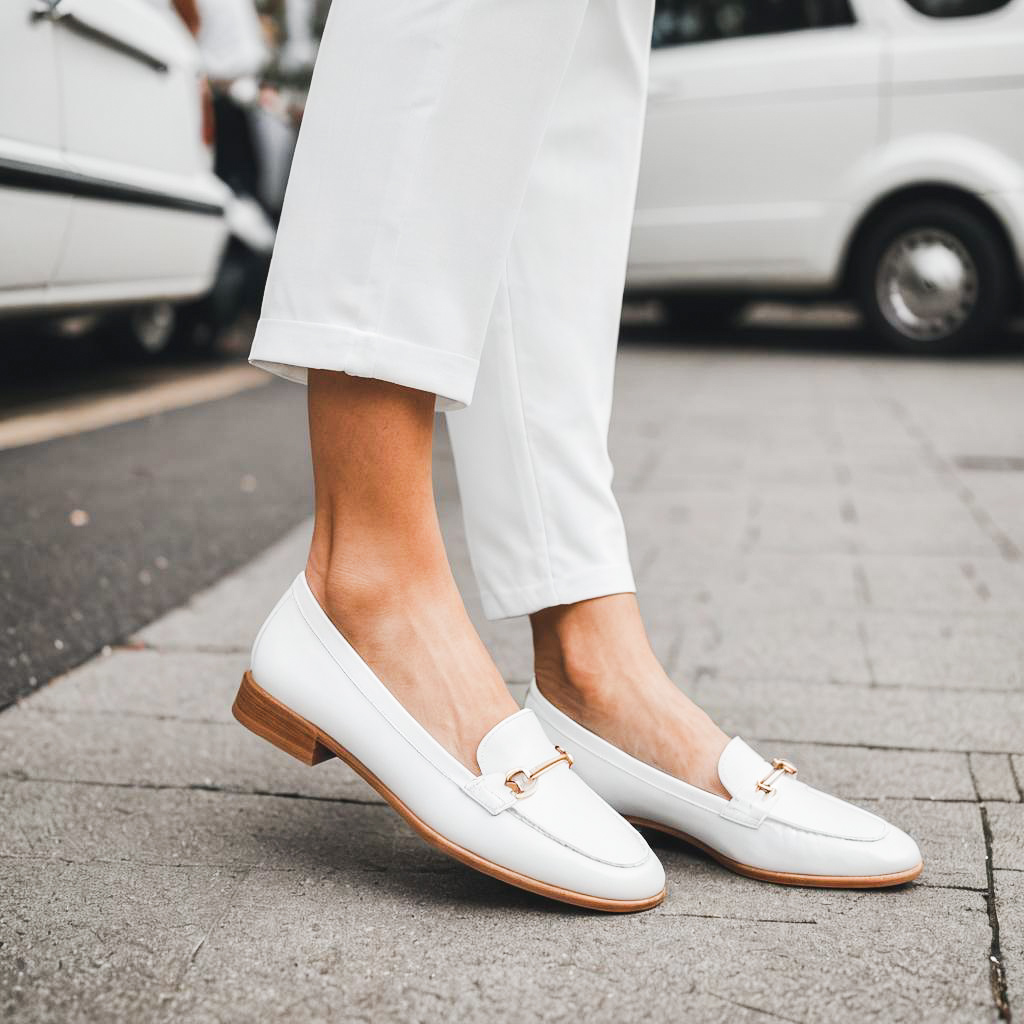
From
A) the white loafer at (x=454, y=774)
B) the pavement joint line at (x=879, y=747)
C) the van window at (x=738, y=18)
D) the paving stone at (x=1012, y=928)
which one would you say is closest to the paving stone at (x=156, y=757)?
the white loafer at (x=454, y=774)

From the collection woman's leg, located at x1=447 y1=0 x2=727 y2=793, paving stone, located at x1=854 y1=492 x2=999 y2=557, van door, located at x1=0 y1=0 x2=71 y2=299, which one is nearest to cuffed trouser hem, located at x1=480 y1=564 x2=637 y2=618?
woman's leg, located at x1=447 y1=0 x2=727 y2=793

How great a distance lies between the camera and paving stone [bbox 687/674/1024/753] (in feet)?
5.22

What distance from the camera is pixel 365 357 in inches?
42.5

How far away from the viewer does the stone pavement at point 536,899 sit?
995 mm

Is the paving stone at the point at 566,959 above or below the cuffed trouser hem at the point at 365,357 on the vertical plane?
below

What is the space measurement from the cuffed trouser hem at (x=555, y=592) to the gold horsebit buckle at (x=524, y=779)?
0.16m

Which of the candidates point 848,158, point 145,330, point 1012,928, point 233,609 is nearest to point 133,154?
point 145,330

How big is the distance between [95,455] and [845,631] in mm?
1758

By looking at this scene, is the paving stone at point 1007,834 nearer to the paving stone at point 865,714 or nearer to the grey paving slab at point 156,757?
the paving stone at point 865,714

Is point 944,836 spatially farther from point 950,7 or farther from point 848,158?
point 950,7

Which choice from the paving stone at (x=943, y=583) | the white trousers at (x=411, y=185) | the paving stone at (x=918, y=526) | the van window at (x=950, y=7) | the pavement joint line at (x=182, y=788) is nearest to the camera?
the white trousers at (x=411, y=185)

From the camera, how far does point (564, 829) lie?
1.13 meters

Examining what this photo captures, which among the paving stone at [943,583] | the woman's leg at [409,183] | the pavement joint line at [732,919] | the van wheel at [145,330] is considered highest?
the woman's leg at [409,183]

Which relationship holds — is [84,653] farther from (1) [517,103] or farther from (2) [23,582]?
(1) [517,103]
